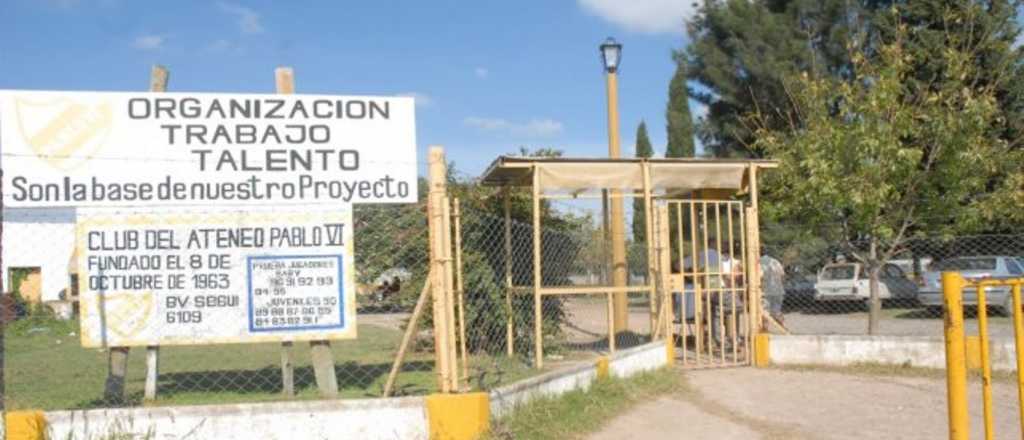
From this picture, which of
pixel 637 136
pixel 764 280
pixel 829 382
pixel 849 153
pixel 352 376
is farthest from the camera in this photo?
pixel 637 136

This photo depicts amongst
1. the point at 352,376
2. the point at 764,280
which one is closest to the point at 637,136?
the point at 764,280

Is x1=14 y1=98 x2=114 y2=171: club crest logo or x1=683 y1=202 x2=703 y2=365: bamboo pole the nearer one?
x1=14 y1=98 x2=114 y2=171: club crest logo

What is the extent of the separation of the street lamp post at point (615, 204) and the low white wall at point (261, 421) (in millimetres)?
5694

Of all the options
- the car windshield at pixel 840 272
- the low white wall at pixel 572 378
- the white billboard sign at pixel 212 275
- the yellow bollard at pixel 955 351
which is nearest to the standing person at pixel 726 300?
the low white wall at pixel 572 378

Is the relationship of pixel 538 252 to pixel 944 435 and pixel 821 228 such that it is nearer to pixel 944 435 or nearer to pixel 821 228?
pixel 944 435

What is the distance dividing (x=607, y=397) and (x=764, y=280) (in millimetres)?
6520

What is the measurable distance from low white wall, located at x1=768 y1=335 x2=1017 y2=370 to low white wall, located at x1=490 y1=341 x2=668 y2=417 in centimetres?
178

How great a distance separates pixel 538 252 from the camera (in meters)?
9.91

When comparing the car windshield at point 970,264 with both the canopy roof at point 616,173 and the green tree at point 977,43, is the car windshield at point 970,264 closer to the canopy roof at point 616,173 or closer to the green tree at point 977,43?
the green tree at point 977,43

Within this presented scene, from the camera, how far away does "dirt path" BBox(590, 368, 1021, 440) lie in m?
7.42

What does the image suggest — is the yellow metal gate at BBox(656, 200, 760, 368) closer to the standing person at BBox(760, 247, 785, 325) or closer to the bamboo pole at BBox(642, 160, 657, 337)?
the bamboo pole at BBox(642, 160, 657, 337)

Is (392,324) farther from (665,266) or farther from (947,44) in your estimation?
(947,44)

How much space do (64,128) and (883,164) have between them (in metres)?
9.24

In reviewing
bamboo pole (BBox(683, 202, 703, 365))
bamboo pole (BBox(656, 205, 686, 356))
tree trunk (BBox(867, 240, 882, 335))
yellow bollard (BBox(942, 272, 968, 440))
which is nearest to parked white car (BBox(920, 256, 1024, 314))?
tree trunk (BBox(867, 240, 882, 335))
